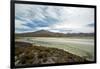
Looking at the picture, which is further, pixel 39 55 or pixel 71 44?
pixel 71 44

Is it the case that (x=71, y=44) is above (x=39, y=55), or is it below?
above

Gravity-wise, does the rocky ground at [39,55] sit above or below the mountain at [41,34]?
below

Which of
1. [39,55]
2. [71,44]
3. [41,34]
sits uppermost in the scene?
[41,34]

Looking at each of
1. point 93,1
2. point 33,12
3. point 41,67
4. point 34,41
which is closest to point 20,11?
point 33,12

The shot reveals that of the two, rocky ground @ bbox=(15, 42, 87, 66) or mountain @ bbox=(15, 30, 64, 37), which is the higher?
mountain @ bbox=(15, 30, 64, 37)

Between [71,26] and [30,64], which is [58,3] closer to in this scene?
[71,26]

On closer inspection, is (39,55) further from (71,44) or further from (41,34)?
(71,44)

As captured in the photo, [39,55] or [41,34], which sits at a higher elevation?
[41,34]

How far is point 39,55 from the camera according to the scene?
230 cm

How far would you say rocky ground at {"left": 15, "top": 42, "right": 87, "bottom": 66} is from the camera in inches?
87.6

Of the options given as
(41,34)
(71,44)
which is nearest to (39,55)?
(41,34)

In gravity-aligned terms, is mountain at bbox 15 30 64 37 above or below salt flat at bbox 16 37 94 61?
above

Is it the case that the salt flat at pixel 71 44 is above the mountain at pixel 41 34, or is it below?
below

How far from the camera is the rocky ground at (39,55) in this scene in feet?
7.30
